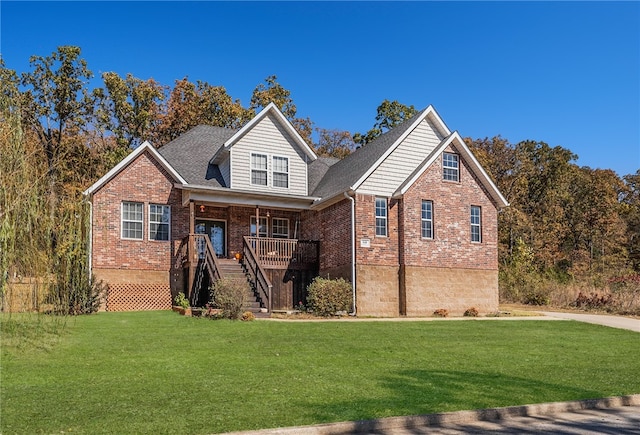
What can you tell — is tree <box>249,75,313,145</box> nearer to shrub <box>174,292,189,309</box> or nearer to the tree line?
the tree line

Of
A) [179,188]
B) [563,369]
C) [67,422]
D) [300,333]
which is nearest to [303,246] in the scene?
[179,188]

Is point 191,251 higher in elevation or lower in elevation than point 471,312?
higher

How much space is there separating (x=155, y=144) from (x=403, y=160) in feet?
61.9

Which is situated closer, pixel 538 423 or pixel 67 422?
pixel 67 422

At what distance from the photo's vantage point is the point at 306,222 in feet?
89.9

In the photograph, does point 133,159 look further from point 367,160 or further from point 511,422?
point 511,422

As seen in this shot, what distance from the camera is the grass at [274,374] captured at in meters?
8.73

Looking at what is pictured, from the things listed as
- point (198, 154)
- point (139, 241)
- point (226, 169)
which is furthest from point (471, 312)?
point (198, 154)

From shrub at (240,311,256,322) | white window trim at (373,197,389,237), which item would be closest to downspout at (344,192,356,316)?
white window trim at (373,197,389,237)

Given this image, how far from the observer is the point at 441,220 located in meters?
24.8

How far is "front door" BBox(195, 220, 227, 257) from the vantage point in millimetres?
26109

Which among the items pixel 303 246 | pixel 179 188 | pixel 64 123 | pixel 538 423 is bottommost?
pixel 538 423

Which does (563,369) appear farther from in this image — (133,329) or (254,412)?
(133,329)

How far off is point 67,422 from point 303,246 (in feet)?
58.2
